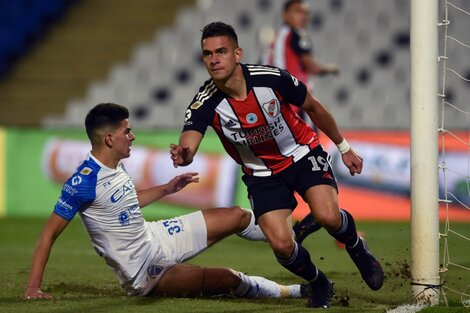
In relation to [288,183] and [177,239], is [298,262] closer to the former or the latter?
[288,183]

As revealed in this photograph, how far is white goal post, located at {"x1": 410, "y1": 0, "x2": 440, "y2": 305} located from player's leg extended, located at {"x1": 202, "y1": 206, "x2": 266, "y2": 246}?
1.09 meters

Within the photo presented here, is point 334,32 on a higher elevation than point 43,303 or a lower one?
higher

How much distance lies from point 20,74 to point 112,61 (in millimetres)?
1530

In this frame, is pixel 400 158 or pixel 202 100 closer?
pixel 202 100

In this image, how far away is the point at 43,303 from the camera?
563cm

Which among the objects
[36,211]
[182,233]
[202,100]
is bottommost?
[36,211]

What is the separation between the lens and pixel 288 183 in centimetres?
605

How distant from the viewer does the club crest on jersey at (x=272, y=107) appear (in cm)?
587

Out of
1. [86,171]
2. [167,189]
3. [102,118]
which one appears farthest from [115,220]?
[102,118]

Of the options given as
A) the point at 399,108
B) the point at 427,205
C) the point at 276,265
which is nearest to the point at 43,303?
the point at 427,205

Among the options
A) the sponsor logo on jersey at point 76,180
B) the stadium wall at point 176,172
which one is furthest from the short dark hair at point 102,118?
the stadium wall at point 176,172

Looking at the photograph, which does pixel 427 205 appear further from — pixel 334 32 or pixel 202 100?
pixel 334 32

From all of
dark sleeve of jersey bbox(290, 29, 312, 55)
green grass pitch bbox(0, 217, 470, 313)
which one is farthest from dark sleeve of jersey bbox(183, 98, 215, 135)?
dark sleeve of jersey bbox(290, 29, 312, 55)

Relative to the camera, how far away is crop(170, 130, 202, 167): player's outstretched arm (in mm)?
5428
